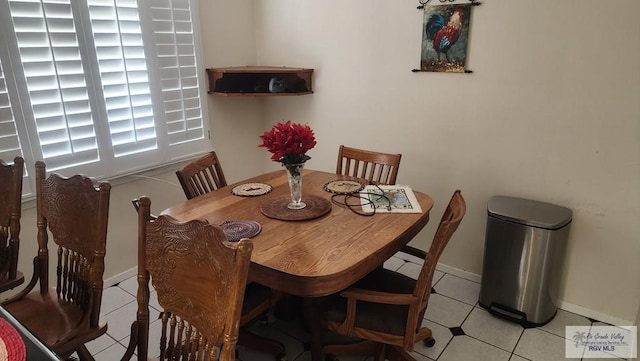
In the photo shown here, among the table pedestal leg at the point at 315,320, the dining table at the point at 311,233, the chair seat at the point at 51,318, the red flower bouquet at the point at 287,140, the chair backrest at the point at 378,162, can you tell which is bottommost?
the table pedestal leg at the point at 315,320

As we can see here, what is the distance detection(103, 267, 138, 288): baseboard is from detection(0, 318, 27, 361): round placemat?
1648 mm

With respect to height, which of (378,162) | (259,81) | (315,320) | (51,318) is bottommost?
(315,320)

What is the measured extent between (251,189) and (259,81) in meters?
1.23

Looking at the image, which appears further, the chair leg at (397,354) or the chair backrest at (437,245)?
the chair leg at (397,354)

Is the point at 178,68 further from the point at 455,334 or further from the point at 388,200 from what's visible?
the point at 455,334

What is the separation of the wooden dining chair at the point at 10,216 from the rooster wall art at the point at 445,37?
2204 mm

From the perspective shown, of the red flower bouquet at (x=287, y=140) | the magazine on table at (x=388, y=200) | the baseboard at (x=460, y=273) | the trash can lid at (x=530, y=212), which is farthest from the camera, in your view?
the baseboard at (x=460, y=273)

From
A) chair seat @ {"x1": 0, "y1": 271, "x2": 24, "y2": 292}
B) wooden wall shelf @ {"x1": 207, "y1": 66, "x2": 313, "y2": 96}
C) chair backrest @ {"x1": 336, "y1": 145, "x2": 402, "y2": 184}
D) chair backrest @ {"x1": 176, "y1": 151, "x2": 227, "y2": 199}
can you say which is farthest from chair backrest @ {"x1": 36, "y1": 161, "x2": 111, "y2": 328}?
wooden wall shelf @ {"x1": 207, "y1": 66, "x2": 313, "y2": 96}

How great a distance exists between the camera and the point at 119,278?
2.63 m

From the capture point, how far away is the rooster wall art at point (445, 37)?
2.24 metres

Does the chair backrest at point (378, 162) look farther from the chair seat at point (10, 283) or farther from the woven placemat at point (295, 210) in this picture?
the chair seat at point (10, 283)

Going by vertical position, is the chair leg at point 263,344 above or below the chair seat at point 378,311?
below
